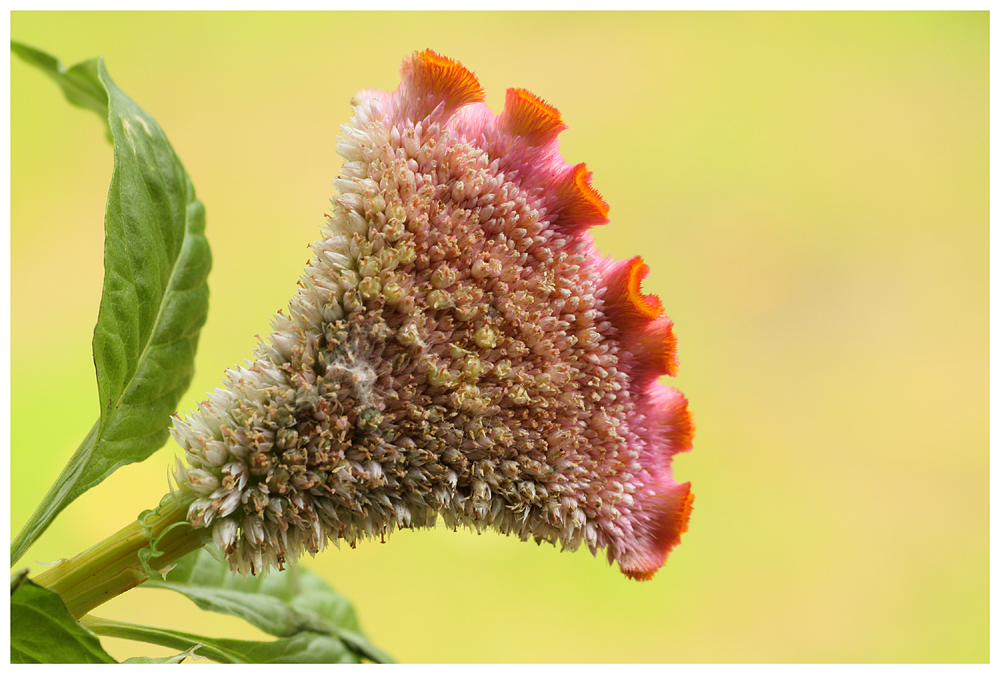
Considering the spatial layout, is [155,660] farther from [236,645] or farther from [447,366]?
[447,366]

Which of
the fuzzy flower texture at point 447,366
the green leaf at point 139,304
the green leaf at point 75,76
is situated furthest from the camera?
the green leaf at point 75,76

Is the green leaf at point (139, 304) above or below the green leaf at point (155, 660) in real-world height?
above

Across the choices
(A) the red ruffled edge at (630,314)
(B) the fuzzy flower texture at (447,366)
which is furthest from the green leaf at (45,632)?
(A) the red ruffled edge at (630,314)

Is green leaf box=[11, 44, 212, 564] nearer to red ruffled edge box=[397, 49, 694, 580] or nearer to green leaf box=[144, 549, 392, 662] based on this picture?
green leaf box=[144, 549, 392, 662]

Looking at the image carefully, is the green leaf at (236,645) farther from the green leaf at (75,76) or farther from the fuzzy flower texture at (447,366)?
the green leaf at (75,76)

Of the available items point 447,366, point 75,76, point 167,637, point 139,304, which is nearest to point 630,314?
point 447,366

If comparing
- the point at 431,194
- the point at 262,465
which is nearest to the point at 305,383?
the point at 262,465
